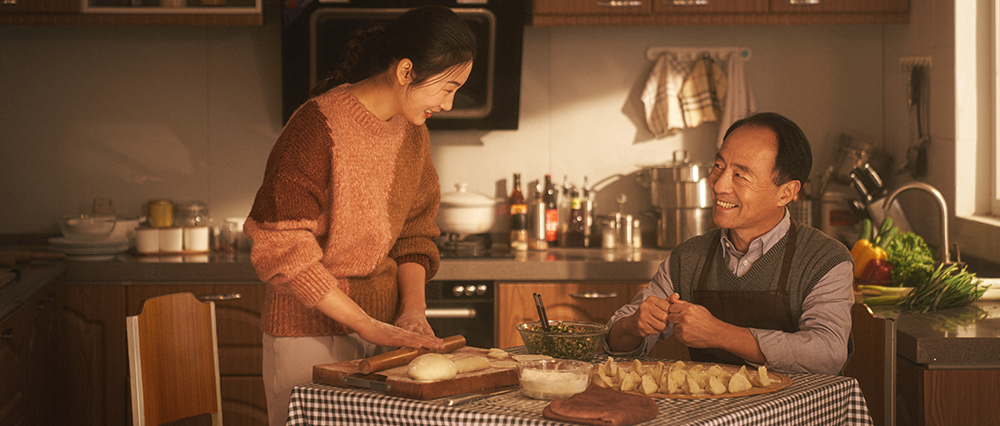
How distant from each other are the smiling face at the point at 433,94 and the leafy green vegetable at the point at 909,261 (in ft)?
5.05

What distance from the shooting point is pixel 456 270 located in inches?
116

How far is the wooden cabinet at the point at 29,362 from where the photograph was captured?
2.38 meters

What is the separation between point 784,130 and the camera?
1.76 meters

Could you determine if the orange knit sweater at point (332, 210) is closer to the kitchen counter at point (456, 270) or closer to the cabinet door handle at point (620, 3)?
the kitchen counter at point (456, 270)

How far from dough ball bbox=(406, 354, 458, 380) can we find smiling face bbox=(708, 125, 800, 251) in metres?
0.70

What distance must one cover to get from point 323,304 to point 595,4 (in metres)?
1.91

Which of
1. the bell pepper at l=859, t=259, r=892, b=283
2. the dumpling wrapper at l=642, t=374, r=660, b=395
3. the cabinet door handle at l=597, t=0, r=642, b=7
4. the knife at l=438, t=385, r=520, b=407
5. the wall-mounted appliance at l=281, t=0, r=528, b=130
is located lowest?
the knife at l=438, t=385, r=520, b=407

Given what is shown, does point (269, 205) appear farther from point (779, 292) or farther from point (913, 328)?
point (913, 328)

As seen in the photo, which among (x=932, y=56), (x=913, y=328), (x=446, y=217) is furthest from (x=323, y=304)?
(x=932, y=56)

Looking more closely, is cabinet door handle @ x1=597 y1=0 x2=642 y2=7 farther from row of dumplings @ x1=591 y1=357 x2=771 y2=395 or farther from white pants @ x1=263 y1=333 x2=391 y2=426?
row of dumplings @ x1=591 y1=357 x2=771 y2=395

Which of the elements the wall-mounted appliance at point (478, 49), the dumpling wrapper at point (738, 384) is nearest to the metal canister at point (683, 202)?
the wall-mounted appliance at point (478, 49)

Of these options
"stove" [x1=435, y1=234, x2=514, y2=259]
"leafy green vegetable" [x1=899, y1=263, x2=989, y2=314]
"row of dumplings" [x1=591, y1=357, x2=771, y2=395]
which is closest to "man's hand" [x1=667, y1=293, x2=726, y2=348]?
"row of dumplings" [x1=591, y1=357, x2=771, y2=395]

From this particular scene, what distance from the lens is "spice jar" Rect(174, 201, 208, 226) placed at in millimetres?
3354

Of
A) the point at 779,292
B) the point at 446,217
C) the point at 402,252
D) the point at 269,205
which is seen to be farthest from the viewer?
the point at 446,217
